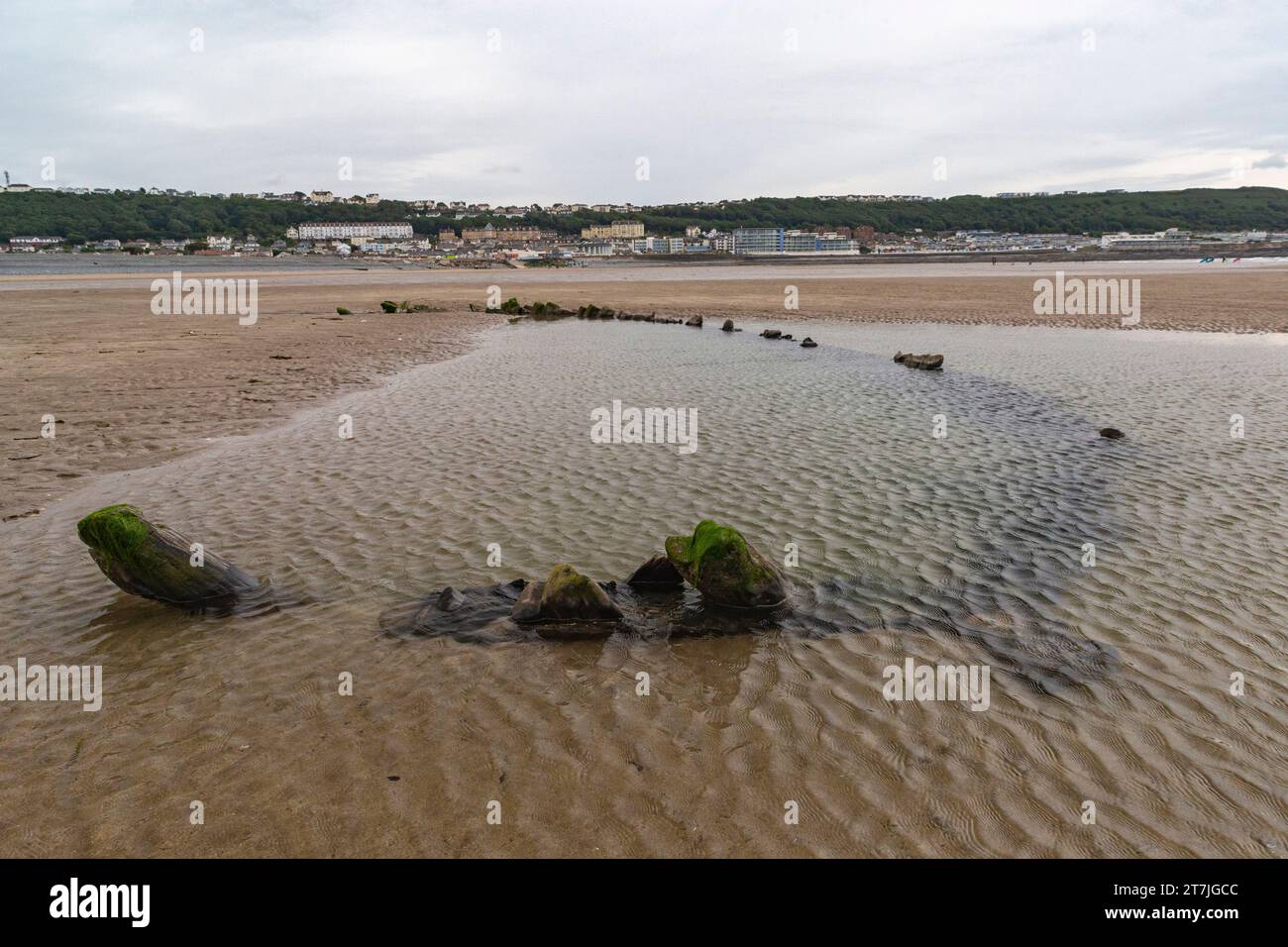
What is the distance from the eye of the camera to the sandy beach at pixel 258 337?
17703 mm

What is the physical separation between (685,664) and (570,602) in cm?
165

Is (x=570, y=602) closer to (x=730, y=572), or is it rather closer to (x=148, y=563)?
(x=730, y=572)

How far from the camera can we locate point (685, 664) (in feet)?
26.6

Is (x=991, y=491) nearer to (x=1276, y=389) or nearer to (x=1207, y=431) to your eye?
(x=1207, y=431)

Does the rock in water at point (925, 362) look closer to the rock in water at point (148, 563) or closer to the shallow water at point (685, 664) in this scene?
the shallow water at point (685, 664)

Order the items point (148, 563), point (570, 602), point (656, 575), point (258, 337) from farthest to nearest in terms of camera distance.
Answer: point (258, 337) < point (656, 575) < point (148, 563) < point (570, 602)

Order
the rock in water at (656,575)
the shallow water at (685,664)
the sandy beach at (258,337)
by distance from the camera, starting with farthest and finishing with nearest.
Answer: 1. the sandy beach at (258,337)
2. the rock in water at (656,575)
3. the shallow water at (685,664)

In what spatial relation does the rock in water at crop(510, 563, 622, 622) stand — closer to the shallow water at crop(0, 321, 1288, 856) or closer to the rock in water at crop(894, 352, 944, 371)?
the shallow water at crop(0, 321, 1288, 856)

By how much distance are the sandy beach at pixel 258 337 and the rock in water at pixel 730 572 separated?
36.9 ft

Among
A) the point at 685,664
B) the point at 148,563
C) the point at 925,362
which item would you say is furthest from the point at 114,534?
the point at 925,362

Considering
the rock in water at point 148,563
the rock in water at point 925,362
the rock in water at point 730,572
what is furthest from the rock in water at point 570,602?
the rock in water at point 925,362

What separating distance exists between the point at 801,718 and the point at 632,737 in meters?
1.61

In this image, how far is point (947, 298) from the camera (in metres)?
61.8
